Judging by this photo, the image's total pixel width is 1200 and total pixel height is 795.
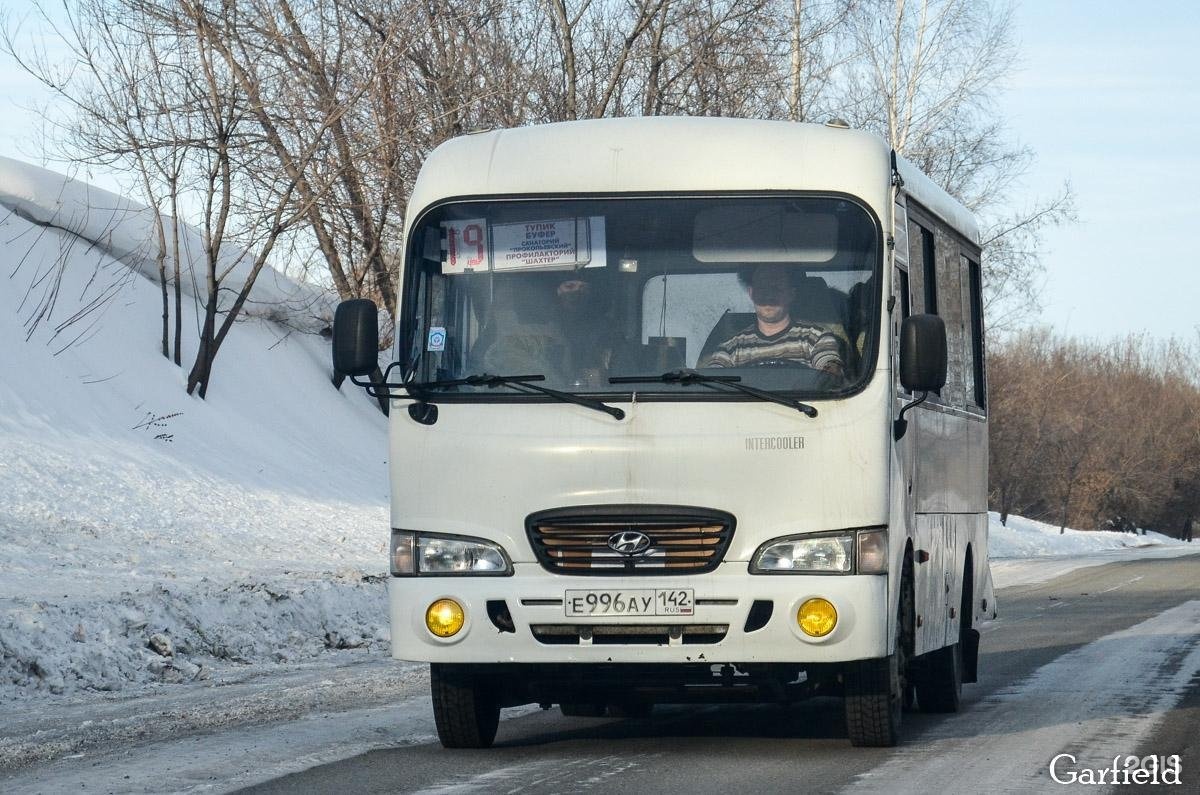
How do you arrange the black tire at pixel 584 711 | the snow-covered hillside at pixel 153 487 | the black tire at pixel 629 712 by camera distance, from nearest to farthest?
the black tire at pixel 584 711
the black tire at pixel 629 712
the snow-covered hillside at pixel 153 487

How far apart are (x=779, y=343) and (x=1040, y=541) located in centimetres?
3977

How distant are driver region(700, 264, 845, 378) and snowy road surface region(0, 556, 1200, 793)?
171 centimetres

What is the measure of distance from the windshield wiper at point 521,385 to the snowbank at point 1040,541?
97.7 feet

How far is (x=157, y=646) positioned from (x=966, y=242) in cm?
604

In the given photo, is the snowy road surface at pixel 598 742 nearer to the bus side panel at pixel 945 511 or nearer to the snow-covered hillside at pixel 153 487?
the bus side panel at pixel 945 511

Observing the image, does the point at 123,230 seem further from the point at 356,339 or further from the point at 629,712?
the point at 356,339

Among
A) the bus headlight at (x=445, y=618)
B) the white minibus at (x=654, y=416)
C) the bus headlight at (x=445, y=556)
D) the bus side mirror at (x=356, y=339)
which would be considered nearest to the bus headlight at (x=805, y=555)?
the white minibus at (x=654, y=416)

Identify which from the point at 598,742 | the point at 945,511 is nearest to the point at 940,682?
the point at 945,511

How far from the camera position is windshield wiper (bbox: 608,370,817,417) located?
7.34 metres

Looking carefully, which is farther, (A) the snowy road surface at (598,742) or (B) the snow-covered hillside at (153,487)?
(B) the snow-covered hillside at (153,487)

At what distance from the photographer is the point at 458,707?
26.0 ft

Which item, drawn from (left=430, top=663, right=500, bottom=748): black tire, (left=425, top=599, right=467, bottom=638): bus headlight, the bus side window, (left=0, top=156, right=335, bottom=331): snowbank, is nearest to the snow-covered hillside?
(left=0, top=156, right=335, bottom=331): snowbank

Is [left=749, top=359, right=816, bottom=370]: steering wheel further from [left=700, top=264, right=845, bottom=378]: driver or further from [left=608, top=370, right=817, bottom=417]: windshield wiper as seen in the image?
[left=608, top=370, right=817, bottom=417]: windshield wiper

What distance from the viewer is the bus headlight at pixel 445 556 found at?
291 inches
